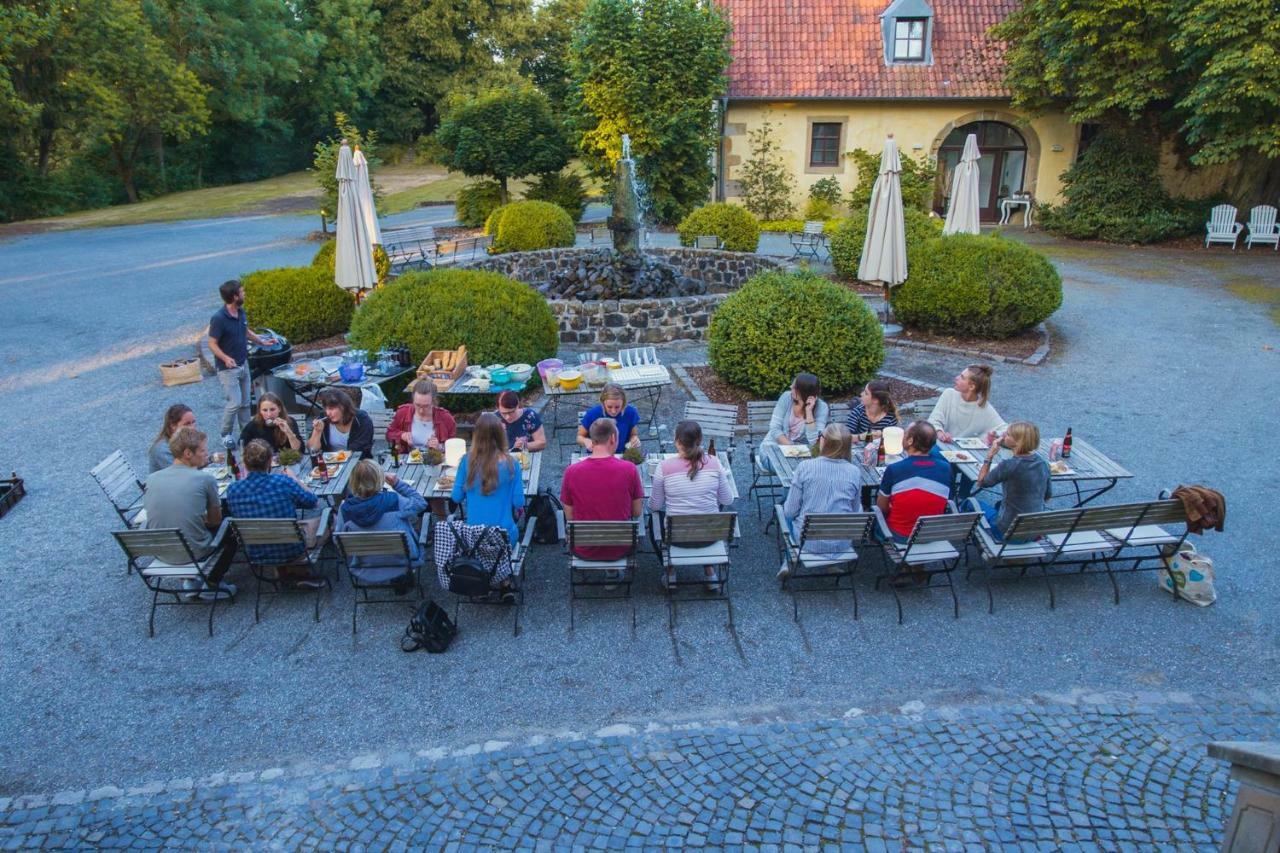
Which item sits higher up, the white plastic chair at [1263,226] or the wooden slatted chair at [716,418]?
the white plastic chair at [1263,226]

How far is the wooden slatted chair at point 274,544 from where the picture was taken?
5941 millimetres

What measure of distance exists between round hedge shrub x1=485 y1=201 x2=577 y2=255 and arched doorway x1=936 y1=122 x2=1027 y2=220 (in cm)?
1207

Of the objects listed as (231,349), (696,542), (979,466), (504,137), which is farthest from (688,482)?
(504,137)

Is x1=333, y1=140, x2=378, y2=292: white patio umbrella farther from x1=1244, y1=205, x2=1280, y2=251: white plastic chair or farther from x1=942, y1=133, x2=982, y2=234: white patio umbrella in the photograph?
x1=1244, y1=205, x2=1280, y2=251: white plastic chair

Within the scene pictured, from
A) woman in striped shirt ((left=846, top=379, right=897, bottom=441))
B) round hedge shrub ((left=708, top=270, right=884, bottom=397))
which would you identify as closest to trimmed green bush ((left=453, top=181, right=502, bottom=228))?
round hedge shrub ((left=708, top=270, right=884, bottom=397))

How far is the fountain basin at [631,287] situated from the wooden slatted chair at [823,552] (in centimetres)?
651

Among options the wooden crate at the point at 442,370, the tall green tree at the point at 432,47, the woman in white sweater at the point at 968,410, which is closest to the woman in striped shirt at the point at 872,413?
the woman in white sweater at the point at 968,410

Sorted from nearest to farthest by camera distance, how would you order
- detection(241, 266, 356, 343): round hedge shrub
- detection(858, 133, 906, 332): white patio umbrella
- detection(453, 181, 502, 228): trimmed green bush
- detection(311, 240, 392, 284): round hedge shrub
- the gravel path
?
the gravel path < detection(858, 133, 906, 332): white patio umbrella < detection(241, 266, 356, 343): round hedge shrub < detection(311, 240, 392, 284): round hedge shrub < detection(453, 181, 502, 228): trimmed green bush

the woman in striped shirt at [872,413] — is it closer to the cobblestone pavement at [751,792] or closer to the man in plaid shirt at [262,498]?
the cobblestone pavement at [751,792]

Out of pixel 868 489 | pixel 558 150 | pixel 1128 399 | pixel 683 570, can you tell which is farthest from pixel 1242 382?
pixel 558 150

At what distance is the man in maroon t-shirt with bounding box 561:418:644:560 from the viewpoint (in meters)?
6.05

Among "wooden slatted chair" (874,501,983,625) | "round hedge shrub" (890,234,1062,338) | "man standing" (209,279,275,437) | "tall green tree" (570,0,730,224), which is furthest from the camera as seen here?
"tall green tree" (570,0,730,224)

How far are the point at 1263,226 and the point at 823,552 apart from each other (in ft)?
66.7

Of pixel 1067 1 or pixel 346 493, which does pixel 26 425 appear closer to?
pixel 346 493
